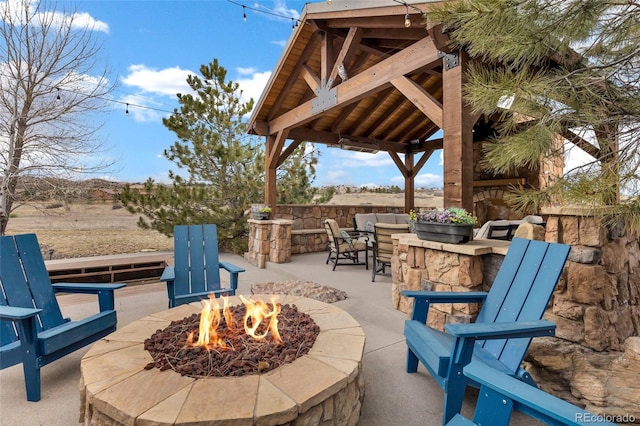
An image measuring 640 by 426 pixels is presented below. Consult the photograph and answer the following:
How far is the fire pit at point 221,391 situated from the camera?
112cm

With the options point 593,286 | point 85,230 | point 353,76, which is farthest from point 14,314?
point 85,230

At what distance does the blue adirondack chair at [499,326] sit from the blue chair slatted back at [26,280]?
101 inches

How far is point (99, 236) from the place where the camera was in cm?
756

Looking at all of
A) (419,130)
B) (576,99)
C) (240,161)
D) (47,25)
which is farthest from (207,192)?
(576,99)

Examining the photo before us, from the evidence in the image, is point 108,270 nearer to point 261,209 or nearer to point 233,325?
point 261,209

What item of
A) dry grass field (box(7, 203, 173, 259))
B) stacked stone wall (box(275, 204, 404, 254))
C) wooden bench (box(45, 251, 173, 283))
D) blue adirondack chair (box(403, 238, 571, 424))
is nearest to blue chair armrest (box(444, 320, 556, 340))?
blue adirondack chair (box(403, 238, 571, 424))

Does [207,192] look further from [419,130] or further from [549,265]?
[549,265]

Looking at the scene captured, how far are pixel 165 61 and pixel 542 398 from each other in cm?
1026

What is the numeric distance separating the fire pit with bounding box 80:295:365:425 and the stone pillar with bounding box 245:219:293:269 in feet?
13.6

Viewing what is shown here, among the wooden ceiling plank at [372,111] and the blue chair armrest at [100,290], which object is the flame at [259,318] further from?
the wooden ceiling plank at [372,111]

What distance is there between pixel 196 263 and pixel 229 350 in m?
1.86

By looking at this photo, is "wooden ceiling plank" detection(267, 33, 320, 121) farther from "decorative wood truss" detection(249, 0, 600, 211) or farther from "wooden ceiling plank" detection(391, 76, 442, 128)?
"wooden ceiling plank" detection(391, 76, 442, 128)

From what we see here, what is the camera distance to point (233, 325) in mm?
1901

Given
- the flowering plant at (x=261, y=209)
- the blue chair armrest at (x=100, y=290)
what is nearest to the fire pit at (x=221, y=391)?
the blue chair armrest at (x=100, y=290)
